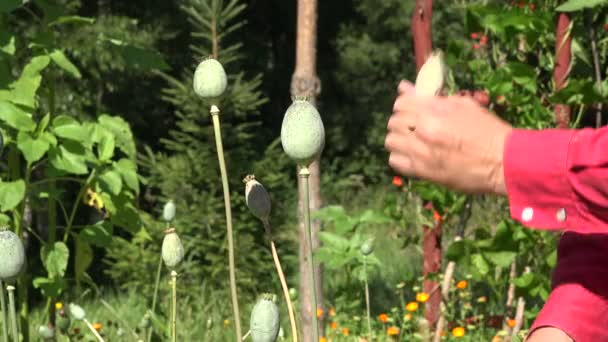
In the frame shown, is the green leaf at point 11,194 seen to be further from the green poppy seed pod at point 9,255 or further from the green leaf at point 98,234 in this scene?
the green poppy seed pod at point 9,255

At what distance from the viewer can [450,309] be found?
4.20 meters

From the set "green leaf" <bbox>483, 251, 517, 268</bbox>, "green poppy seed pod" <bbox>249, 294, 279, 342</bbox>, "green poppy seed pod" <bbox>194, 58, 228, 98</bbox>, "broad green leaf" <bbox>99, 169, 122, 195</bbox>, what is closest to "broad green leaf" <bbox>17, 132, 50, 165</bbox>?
"broad green leaf" <bbox>99, 169, 122, 195</bbox>

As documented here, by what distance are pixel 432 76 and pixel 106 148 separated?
2107 millimetres

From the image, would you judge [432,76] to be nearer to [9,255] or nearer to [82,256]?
[9,255]

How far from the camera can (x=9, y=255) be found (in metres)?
1.32

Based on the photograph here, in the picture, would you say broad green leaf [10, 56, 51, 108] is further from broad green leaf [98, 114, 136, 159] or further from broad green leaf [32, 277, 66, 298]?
broad green leaf [32, 277, 66, 298]

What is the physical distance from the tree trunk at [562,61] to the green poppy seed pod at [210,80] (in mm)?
2260

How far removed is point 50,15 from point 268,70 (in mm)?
10214

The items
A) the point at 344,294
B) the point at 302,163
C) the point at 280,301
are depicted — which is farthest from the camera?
the point at 280,301

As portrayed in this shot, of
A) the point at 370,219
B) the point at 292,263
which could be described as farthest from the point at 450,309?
the point at 292,263

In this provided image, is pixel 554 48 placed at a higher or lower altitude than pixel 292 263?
higher

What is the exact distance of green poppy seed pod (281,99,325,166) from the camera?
1175 millimetres

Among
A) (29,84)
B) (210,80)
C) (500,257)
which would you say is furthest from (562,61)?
(210,80)

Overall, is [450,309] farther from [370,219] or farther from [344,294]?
[370,219]
